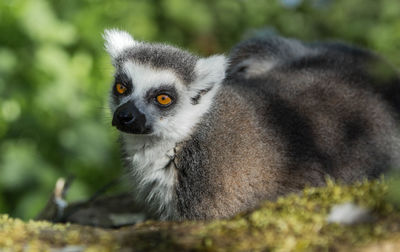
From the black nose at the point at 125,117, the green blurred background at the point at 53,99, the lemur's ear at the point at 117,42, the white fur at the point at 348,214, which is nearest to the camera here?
→ the white fur at the point at 348,214

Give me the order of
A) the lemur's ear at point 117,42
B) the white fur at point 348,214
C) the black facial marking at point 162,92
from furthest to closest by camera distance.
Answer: the lemur's ear at point 117,42 → the black facial marking at point 162,92 → the white fur at point 348,214

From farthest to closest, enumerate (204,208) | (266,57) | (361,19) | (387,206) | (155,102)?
(361,19) < (266,57) < (155,102) < (204,208) < (387,206)

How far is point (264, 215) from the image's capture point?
212 centimetres

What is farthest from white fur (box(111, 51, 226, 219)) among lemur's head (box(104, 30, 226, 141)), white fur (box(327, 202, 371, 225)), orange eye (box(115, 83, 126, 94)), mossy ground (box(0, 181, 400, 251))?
white fur (box(327, 202, 371, 225))

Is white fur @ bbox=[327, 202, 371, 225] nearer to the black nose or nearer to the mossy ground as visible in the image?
the mossy ground

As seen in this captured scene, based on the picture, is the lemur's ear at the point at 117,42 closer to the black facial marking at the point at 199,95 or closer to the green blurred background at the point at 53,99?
the black facial marking at the point at 199,95

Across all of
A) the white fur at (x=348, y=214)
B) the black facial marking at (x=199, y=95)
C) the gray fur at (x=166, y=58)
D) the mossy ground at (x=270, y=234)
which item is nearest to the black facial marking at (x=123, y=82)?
the gray fur at (x=166, y=58)

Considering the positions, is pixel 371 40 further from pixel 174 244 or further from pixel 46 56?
pixel 174 244

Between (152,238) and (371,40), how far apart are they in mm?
5712

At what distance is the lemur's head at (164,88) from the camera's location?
3.26m

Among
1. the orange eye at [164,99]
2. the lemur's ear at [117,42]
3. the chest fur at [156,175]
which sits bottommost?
the chest fur at [156,175]

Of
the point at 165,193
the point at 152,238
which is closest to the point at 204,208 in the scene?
the point at 165,193

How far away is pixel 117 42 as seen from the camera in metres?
3.85

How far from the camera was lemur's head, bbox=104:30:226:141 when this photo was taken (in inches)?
128
